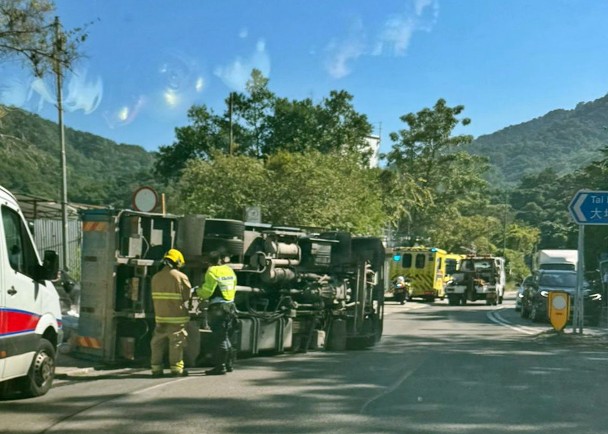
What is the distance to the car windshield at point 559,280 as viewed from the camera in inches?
1017

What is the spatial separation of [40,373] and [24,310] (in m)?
0.95

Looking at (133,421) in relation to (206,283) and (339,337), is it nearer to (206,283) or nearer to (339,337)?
(206,283)

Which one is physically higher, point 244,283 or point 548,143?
point 548,143

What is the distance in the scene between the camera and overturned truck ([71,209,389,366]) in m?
11.2

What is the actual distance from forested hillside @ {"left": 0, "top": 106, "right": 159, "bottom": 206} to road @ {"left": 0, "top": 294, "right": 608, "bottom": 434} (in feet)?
28.7

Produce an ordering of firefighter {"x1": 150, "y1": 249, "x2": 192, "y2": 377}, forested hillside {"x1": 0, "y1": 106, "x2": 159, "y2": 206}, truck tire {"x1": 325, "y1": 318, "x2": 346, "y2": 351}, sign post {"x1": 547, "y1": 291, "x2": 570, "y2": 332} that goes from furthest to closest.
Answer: sign post {"x1": 547, "y1": 291, "x2": 570, "y2": 332} → forested hillside {"x1": 0, "y1": 106, "x2": 159, "y2": 206} → truck tire {"x1": 325, "y1": 318, "x2": 346, "y2": 351} → firefighter {"x1": 150, "y1": 249, "x2": 192, "y2": 377}

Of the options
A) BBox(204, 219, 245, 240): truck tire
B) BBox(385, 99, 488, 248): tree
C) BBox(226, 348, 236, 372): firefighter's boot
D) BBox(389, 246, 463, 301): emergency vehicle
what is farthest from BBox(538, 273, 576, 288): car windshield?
BBox(385, 99, 488, 248): tree

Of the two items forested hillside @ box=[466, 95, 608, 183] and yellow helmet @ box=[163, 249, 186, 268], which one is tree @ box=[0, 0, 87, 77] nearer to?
yellow helmet @ box=[163, 249, 186, 268]

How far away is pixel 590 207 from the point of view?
61.8 ft

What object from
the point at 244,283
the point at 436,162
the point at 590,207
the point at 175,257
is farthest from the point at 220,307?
the point at 436,162

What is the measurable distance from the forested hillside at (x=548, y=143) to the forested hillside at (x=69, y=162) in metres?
99.5

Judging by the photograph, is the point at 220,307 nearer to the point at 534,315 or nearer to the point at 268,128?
the point at 534,315

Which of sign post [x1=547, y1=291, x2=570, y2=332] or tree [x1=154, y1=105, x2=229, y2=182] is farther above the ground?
tree [x1=154, y1=105, x2=229, y2=182]

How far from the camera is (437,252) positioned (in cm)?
4106
